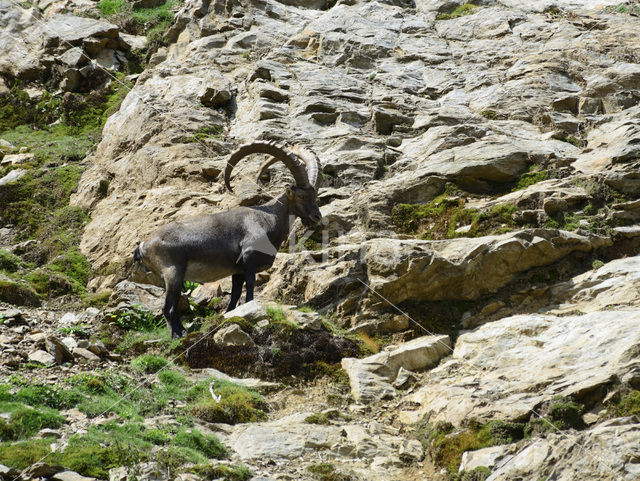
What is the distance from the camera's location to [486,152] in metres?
14.4

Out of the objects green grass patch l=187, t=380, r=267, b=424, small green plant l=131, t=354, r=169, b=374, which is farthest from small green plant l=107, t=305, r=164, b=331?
green grass patch l=187, t=380, r=267, b=424

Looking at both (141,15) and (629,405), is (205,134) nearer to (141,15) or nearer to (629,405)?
(141,15)

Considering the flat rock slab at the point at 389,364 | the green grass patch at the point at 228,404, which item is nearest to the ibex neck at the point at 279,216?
the flat rock slab at the point at 389,364

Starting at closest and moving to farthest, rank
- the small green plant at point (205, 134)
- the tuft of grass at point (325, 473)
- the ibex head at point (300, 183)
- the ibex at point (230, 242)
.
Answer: the tuft of grass at point (325, 473), the ibex at point (230, 242), the ibex head at point (300, 183), the small green plant at point (205, 134)

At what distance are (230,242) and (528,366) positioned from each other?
670cm

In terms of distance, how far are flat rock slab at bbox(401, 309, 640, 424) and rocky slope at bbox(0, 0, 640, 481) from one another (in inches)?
1.4

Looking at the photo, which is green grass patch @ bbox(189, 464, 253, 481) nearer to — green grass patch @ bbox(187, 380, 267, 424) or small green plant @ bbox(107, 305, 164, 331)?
green grass patch @ bbox(187, 380, 267, 424)

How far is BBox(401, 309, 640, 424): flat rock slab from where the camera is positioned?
740cm

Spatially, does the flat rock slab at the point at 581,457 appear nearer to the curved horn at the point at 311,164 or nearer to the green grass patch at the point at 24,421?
the green grass patch at the point at 24,421

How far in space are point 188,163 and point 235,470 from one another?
11641mm

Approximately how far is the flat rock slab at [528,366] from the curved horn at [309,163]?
5818 millimetres

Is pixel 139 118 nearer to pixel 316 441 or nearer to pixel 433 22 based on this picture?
pixel 433 22

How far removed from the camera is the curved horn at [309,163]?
14.3 meters

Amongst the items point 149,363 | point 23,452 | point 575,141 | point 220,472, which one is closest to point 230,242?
point 149,363
